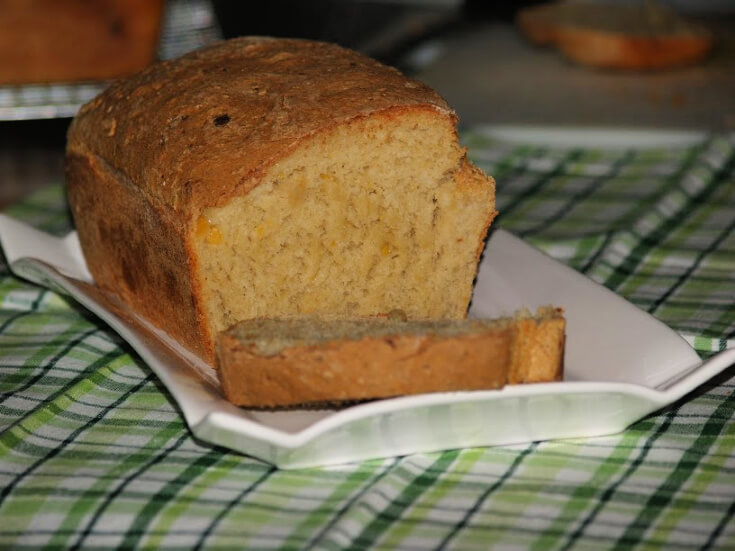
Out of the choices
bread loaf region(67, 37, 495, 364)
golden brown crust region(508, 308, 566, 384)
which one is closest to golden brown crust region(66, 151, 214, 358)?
bread loaf region(67, 37, 495, 364)

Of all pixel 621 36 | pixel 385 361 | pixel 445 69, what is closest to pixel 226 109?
pixel 385 361

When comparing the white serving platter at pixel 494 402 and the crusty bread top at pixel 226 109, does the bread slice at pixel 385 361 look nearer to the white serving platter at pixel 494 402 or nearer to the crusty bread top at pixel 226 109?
the white serving platter at pixel 494 402

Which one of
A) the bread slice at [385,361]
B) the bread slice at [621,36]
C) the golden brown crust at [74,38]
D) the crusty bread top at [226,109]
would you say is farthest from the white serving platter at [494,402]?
the bread slice at [621,36]

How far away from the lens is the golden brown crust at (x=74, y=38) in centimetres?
379

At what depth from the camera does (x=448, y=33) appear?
530 cm

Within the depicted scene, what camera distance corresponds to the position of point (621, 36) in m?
4.57

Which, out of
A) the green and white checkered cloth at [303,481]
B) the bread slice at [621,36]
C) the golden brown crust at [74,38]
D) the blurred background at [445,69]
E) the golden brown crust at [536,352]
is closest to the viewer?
the green and white checkered cloth at [303,481]

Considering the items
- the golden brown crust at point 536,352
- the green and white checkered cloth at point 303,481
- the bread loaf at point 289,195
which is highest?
the bread loaf at point 289,195

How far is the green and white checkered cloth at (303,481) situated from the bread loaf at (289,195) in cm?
26

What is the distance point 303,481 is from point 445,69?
3.15m

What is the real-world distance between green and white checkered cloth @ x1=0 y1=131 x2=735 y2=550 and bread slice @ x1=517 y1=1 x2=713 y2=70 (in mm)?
2193

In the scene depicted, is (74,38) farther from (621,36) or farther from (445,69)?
(621,36)

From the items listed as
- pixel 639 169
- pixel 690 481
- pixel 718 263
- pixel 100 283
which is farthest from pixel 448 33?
pixel 690 481

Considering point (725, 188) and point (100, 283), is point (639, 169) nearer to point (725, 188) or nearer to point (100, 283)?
point (725, 188)
